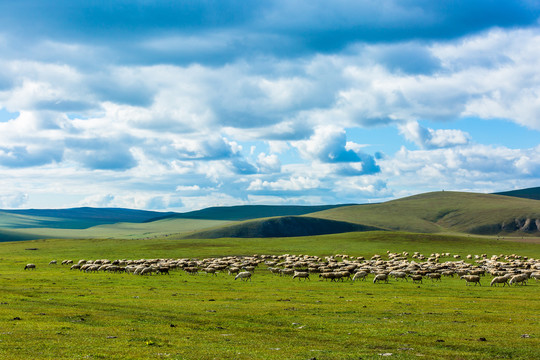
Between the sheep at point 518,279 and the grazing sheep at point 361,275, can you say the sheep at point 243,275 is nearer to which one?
the grazing sheep at point 361,275

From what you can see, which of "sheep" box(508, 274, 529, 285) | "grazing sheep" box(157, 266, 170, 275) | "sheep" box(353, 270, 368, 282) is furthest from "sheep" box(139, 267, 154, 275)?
"sheep" box(508, 274, 529, 285)

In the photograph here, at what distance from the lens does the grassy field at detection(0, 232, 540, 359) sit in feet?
54.3

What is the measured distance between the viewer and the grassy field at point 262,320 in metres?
16.5

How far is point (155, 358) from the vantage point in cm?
1502

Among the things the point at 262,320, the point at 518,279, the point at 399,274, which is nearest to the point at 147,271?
the point at 399,274

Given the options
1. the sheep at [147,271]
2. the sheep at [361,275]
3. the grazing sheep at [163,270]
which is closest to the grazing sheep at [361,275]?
the sheep at [361,275]

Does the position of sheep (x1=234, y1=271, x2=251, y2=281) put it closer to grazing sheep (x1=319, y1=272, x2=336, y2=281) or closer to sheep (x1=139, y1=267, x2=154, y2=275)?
grazing sheep (x1=319, y1=272, x2=336, y2=281)

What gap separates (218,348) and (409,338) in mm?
8009

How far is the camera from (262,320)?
939 inches

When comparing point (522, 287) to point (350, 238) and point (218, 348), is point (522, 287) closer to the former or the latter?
point (218, 348)

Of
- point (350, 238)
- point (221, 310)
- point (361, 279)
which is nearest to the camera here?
point (221, 310)

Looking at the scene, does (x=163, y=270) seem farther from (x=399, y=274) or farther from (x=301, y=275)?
(x=399, y=274)

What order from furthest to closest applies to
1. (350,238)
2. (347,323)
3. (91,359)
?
(350,238) < (347,323) < (91,359)

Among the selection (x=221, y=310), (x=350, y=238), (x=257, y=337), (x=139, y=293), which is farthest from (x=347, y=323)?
(x=350, y=238)
